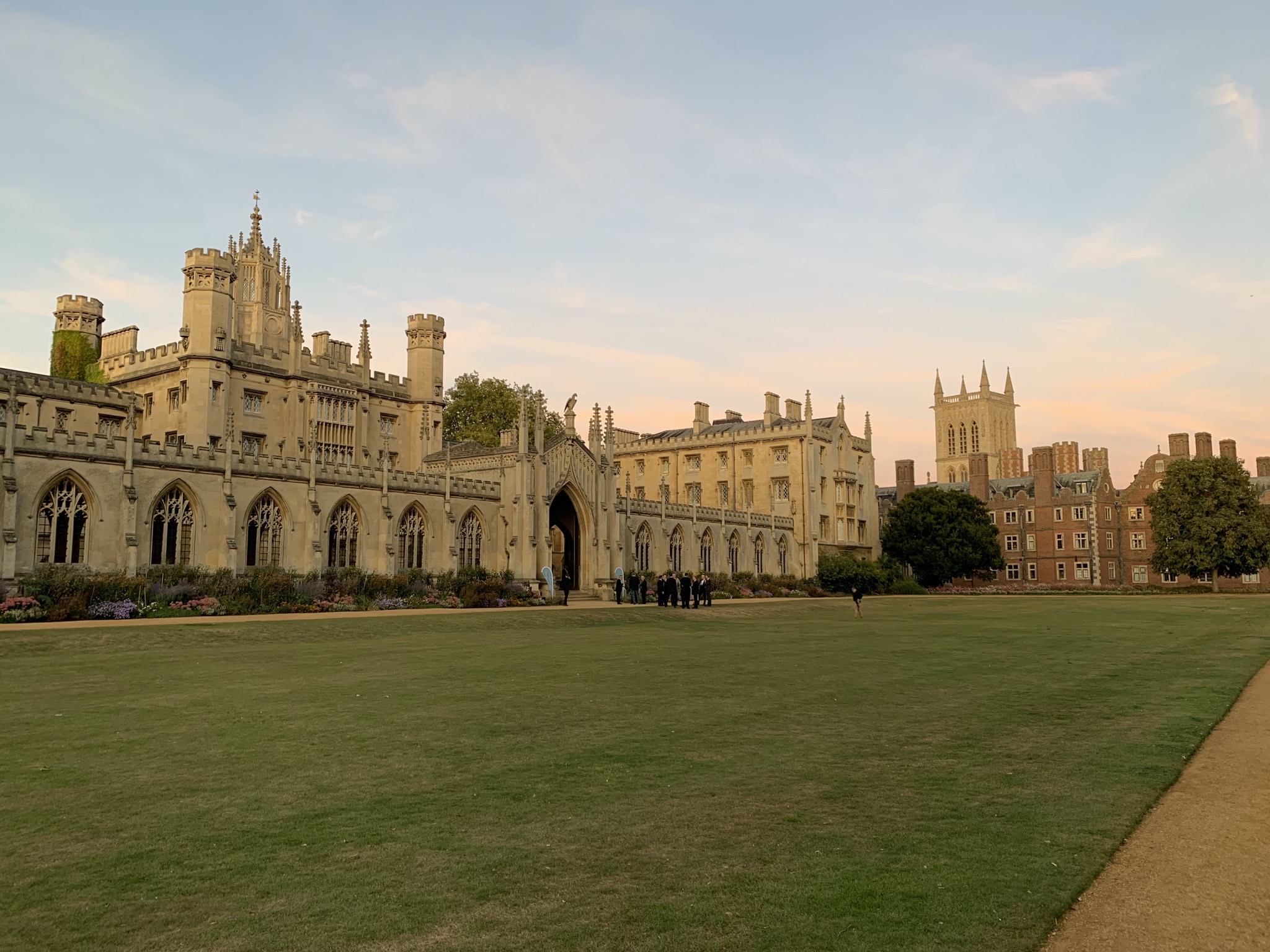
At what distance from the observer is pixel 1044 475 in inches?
3051

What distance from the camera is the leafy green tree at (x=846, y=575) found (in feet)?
208

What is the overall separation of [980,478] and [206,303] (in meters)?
63.5

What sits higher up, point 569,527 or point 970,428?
point 970,428

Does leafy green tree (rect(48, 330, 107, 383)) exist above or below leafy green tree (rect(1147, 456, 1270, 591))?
above

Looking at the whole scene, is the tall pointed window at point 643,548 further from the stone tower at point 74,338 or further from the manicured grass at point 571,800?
the manicured grass at point 571,800

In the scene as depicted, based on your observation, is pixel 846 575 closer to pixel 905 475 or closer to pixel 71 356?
pixel 905 475

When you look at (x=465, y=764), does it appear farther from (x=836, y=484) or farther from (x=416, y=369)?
(x=836, y=484)

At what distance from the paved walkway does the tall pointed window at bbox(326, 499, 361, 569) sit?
1380 inches

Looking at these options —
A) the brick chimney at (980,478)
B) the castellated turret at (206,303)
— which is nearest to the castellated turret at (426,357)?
the castellated turret at (206,303)

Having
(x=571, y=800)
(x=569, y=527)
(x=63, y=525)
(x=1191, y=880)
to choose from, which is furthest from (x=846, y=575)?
(x=1191, y=880)

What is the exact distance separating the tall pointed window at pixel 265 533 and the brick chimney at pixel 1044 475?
205ft

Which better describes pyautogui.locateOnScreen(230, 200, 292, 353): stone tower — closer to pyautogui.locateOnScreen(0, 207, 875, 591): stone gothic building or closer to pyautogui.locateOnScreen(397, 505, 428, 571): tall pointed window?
pyautogui.locateOnScreen(0, 207, 875, 591): stone gothic building

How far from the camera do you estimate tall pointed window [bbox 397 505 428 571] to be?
4203 centimetres

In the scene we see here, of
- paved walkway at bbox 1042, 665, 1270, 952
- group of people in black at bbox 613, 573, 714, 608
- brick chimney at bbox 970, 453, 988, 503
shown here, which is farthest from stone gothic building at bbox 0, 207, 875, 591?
paved walkway at bbox 1042, 665, 1270, 952
